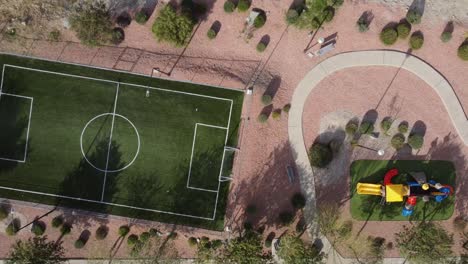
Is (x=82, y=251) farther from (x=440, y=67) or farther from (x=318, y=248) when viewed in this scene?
(x=440, y=67)

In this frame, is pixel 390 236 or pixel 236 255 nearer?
pixel 236 255

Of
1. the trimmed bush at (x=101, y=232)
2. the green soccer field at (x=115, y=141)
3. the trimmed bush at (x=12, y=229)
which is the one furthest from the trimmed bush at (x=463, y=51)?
the trimmed bush at (x=12, y=229)

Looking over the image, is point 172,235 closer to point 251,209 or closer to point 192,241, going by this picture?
point 192,241

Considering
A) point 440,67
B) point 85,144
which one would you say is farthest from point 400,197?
point 85,144

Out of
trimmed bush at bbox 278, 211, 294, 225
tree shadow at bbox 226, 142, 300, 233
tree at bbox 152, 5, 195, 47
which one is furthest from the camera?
tree shadow at bbox 226, 142, 300, 233

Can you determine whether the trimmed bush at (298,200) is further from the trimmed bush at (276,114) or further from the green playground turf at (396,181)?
the trimmed bush at (276,114)

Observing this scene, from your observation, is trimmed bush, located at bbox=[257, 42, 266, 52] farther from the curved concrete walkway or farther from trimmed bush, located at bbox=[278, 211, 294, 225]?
trimmed bush, located at bbox=[278, 211, 294, 225]

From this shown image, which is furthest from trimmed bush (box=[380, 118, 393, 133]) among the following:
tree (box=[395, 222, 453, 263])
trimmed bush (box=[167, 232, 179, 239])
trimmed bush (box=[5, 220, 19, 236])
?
trimmed bush (box=[5, 220, 19, 236])
